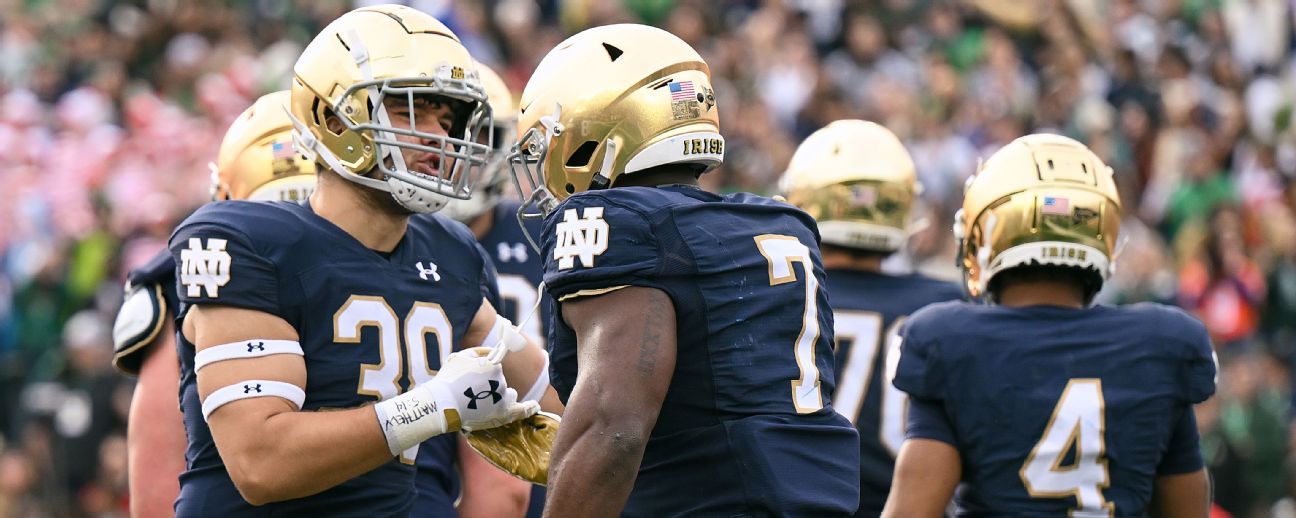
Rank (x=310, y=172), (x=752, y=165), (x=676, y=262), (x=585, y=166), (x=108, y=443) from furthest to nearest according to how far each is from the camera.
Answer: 1. (x=752, y=165)
2. (x=108, y=443)
3. (x=310, y=172)
4. (x=585, y=166)
5. (x=676, y=262)

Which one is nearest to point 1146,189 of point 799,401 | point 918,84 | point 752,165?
point 918,84

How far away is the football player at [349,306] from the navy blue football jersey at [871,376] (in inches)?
62.0

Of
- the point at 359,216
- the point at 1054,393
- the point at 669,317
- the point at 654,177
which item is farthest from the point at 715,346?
the point at 1054,393

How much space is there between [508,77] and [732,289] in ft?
38.1

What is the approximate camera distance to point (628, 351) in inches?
131

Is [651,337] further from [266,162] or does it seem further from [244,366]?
[266,162]

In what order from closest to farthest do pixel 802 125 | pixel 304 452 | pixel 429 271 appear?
pixel 304 452
pixel 429 271
pixel 802 125

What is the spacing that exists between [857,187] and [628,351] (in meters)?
2.60

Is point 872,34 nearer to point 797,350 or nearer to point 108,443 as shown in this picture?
point 108,443

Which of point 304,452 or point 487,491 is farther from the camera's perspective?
point 487,491

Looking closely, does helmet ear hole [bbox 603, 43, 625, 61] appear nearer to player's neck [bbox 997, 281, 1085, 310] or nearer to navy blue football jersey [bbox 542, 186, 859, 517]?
navy blue football jersey [bbox 542, 186, 859, 517]

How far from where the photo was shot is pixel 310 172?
16.6ft

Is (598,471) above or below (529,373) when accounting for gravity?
below

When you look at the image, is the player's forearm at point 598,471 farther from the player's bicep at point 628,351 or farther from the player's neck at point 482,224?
the player's neck at point 482,224
